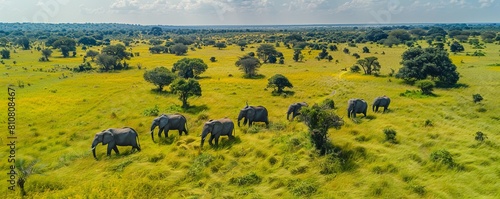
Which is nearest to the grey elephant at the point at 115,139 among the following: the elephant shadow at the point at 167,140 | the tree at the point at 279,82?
the elephant shadow at the point at 167,140

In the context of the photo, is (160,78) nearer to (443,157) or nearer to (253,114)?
(253,114)

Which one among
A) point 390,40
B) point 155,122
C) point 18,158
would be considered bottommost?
point 18,158

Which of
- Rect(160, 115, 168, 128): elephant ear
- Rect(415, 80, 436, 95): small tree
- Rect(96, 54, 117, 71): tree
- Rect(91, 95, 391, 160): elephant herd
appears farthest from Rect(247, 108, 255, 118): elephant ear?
Rect(96, 54, 117, 71): tree

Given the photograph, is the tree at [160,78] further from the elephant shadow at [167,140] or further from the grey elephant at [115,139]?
the grey elephant at [115,139]

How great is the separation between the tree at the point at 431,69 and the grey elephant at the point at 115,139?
40.9 meters

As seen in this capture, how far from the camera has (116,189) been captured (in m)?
15.2

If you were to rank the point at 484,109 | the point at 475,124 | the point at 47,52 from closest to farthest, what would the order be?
the point at 475,124
the point at 484,109
the point at 47,52

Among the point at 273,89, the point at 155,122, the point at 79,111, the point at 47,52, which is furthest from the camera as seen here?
the point at 47,52

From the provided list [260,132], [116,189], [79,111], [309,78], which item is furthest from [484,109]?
[79,111]

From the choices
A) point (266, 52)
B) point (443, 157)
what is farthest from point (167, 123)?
point (266, 52)

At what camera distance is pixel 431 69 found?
46.9 metres

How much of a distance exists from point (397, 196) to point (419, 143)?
Answer: 7619mm

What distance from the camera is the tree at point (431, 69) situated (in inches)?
1811

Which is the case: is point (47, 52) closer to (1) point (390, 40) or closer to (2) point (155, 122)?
(2) point (155, 122)
